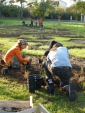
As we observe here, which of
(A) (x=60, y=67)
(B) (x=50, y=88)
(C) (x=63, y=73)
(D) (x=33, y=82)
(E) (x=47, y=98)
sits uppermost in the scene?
(A) (x=60, y=67)

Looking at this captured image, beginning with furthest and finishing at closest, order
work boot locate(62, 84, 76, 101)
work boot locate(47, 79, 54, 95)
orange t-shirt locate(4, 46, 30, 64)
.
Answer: orange t-shirt locate(4, 46, 30, 64) < work boot locate(47, 79, 54, 95) < work boot locate(62, 84, 76, 101)

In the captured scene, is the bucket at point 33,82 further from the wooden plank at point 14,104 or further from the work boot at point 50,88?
the wooden plank at point 14,104

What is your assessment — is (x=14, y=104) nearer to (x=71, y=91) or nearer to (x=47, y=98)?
(x=47, y=98)

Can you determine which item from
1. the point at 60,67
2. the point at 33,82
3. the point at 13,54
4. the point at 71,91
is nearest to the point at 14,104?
the point at 33,82

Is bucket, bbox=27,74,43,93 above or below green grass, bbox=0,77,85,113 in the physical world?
above

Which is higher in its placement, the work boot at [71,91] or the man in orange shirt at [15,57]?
the man in orange shirt at [15,57]

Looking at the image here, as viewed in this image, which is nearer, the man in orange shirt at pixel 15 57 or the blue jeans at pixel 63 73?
the blue jeans at pixel 63 73

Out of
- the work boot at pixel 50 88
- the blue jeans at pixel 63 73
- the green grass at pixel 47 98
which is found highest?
the blue jeans at pixel 63 73

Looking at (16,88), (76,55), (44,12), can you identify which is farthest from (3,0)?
(16,88)

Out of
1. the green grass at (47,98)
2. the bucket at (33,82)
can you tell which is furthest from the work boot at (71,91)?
the bucket at (33,82)

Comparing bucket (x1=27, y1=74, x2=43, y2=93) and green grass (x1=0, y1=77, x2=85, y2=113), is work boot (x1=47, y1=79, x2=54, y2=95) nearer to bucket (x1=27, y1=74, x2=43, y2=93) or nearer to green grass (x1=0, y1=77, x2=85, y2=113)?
green grass (x1=0, y1=77, x2=85, y2=113)

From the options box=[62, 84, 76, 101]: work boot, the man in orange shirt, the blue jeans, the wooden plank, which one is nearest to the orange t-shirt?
the man in orange shirt

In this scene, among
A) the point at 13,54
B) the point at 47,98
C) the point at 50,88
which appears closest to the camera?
the point at 47,98

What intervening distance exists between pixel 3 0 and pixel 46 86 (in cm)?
6646
